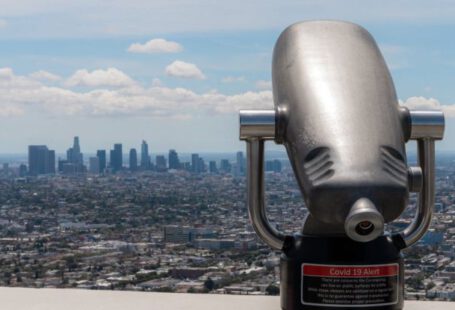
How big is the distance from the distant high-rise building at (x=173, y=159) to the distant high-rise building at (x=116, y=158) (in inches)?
209

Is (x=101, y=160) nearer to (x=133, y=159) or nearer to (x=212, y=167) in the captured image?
(x=133, y=159)

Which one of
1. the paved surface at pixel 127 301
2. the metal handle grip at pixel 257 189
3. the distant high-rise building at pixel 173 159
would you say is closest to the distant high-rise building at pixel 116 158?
the distant high-rise building at pixel 173 159

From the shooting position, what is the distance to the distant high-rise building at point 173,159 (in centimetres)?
1895

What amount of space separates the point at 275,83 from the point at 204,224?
27.9 feet

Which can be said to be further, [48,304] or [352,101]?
[48,304]

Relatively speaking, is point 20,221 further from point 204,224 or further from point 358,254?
point 358,254

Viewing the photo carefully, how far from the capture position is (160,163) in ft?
74.1

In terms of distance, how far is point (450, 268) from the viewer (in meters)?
5.57

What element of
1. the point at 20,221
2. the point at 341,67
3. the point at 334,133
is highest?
the point at 341,67

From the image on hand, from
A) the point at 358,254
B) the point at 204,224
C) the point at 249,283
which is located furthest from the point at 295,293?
the point at 204,224

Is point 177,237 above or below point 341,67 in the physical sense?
below

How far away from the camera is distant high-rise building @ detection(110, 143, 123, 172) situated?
81.4ft

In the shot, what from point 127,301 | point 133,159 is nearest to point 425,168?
point 127,301

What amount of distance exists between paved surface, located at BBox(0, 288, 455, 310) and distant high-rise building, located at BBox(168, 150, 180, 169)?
15505 millimetres
